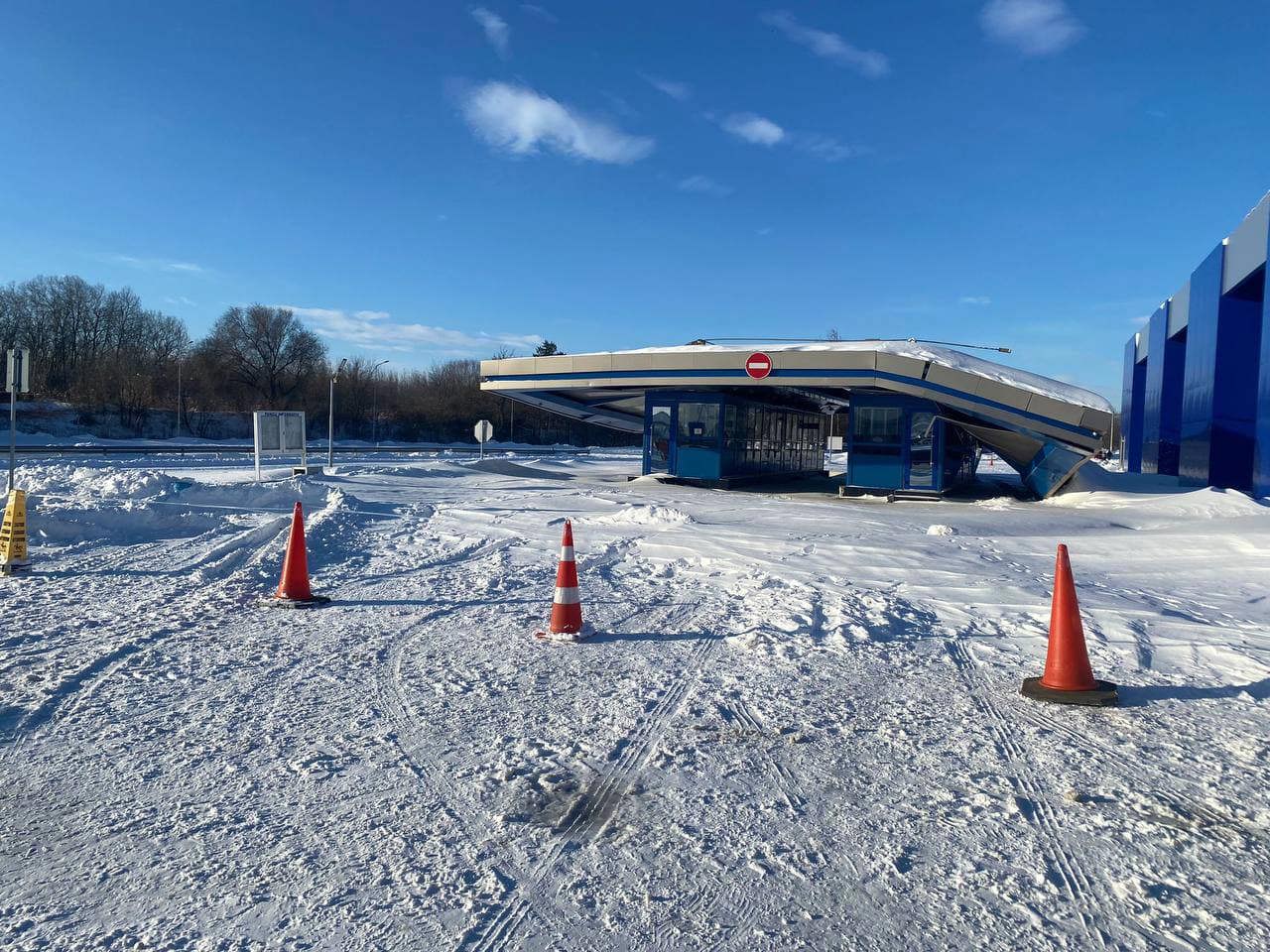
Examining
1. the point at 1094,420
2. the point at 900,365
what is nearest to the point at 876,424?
the point at 900,365

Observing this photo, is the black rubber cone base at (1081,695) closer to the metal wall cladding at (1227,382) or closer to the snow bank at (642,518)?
the snow bank at (642,518)

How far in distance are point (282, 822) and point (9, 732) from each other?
2.16m

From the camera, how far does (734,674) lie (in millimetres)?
6090

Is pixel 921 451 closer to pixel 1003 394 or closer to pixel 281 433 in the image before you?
pixel 1003 394

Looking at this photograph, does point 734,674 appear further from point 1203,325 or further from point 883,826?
point 1203,325

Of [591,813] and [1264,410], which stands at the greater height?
[1264,410]

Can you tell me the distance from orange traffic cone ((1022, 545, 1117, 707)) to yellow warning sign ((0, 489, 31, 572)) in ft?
34.1

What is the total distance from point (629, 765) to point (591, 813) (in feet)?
1.94

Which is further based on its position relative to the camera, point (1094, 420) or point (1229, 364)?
point (1229, 364)

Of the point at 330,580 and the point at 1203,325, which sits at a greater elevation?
the point at 1203,325

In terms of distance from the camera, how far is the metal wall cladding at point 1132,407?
4072 cm

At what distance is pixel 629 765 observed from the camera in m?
4.45

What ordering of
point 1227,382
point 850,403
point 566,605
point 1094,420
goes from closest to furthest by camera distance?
1. point 566,605
2. point 1094,420
3. point 1227,382
4. point 850,403

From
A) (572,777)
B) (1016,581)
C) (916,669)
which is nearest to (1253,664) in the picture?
(916,669)
